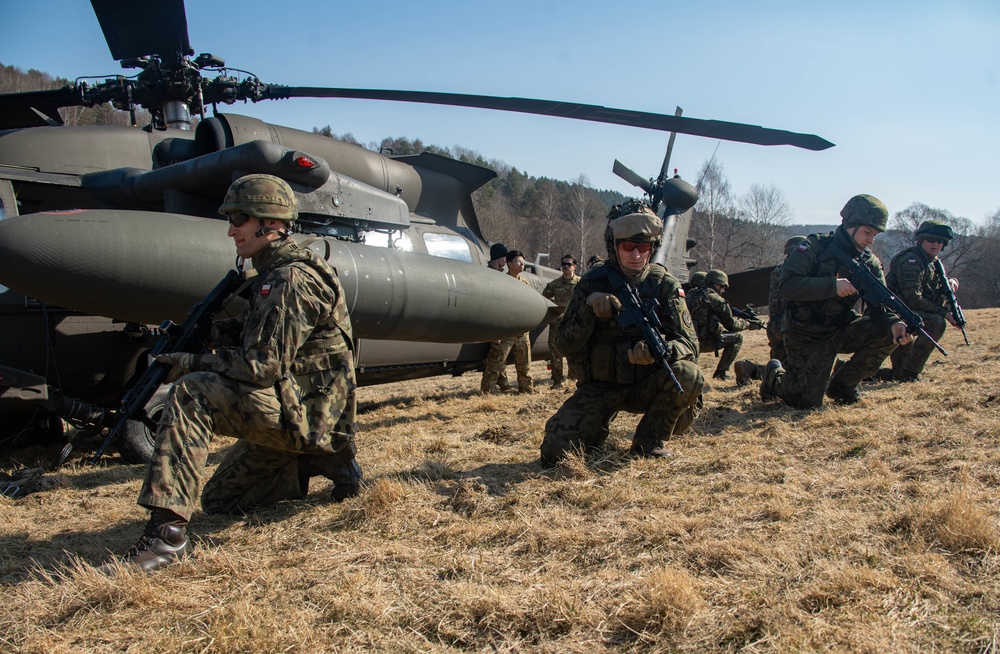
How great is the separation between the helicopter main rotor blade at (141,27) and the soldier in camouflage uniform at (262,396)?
437 cm

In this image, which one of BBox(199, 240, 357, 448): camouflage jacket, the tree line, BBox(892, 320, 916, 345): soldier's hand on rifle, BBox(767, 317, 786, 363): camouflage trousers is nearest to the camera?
BBox(199, 240, 357, 448): camouflage jacket

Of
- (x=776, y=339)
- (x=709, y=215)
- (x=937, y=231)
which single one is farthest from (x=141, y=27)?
(x=709, y=215)

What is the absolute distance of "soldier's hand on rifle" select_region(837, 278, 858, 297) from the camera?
549cm

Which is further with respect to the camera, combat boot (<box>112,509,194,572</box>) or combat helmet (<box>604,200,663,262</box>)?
combat helmet (<box>604,200,663,262</box>)

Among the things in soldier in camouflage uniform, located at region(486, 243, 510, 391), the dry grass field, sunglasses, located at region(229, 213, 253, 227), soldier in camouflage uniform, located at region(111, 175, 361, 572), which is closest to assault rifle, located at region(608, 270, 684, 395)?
the dry grass field

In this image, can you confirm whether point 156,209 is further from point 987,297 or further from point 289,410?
point 987,297

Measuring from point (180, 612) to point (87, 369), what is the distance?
3460 mm

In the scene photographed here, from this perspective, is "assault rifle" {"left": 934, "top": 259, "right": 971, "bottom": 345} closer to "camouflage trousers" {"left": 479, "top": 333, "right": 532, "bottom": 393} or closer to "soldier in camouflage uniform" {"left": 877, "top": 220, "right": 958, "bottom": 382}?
"soldier in camouflage uniform" {"left": 877, "top": 220, "right": 958, "bottom": 382}

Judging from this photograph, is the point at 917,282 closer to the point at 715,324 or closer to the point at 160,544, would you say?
the point at 715,324

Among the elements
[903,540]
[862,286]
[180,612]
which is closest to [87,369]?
[180,612]

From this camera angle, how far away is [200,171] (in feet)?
17.4

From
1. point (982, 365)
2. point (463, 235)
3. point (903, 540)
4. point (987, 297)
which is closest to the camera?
point (903, 540)

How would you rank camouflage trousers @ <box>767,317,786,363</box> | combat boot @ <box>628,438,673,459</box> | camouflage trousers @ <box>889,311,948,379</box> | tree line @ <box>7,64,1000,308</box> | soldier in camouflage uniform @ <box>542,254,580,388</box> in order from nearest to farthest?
combat boot @ <box>628,438,673,459</box>
camouflage trousers @ <box>889,311,948,379</box>
camouflage trousers @ <box>767,317,786,363</box>
soldier in camouflage uniform @ <box>542,254,580,388</box>
tree line @ <box>7,64,1000,308</box>

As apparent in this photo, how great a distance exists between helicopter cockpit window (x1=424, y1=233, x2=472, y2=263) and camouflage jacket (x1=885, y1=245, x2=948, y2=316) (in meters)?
4.19
